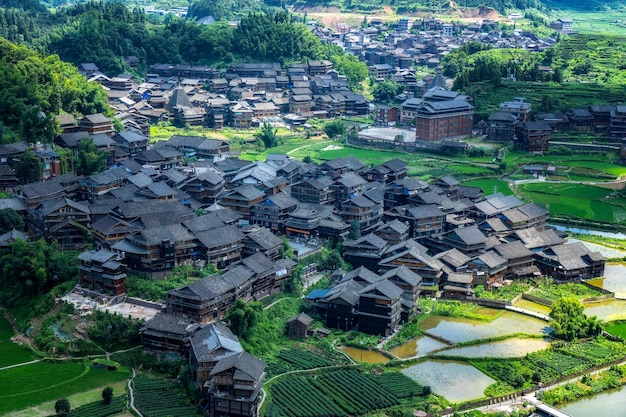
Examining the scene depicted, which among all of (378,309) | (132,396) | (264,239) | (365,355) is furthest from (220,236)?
(132,396)

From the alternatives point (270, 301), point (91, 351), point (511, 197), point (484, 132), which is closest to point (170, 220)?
point (270, 301)

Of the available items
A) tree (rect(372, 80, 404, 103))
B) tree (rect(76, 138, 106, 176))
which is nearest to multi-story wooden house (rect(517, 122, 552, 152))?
tree (rect(372, 80, 404, 103))

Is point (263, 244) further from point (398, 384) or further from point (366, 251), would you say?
point (398, 384)

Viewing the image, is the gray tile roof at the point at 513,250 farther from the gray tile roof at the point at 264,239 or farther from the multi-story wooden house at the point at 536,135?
the multi-story wooden house at the point at 536,135

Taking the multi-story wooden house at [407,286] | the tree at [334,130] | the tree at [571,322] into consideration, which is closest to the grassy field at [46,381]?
the multi-story wooden house at [407,286]

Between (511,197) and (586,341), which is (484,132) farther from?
(586,341)

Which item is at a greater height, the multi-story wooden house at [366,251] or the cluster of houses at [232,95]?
the cluster of houses at [232,95]
